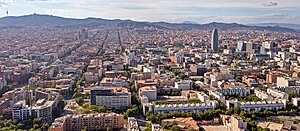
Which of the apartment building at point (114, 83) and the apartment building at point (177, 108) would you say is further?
the apartment building at point (114, 83)

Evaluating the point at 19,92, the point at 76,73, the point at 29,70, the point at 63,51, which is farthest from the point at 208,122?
the point at 63,51

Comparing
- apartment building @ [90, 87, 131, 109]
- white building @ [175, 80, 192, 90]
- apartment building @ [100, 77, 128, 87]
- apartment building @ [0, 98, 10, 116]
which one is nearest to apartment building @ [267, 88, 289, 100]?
white building @ [175, 80, 192, 90]

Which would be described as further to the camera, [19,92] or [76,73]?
[76,73]

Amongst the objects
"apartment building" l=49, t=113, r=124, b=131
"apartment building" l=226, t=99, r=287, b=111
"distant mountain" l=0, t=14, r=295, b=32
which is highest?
"distant mountain" l=0, t=14, r=295, b=32

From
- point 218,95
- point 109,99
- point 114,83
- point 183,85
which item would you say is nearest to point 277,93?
point 218,95

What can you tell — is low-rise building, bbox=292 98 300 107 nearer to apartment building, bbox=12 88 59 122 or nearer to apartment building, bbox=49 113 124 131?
apartment building, bbox=49 113 124 131

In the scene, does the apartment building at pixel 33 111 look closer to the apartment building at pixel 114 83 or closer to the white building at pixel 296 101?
the apartment building at pixel 114 83

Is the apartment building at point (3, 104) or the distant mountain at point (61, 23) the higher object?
the distant mountain at point (61, 23)

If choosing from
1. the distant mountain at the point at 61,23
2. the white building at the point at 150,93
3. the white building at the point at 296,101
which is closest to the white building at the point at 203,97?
the white building at the point at 150,93

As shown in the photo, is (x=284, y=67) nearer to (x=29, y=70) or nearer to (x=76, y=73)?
(x=76, y=73)

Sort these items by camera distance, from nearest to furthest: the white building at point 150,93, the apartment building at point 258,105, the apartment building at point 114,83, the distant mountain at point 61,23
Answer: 1. the apartment building at point 258,105
2. the white building at point 150,93
3. the apartment building at point 114,83
4. the distant mountain at point 61,23

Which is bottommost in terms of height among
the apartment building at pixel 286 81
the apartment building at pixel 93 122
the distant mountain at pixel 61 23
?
the apartment building at pixel 93 122
